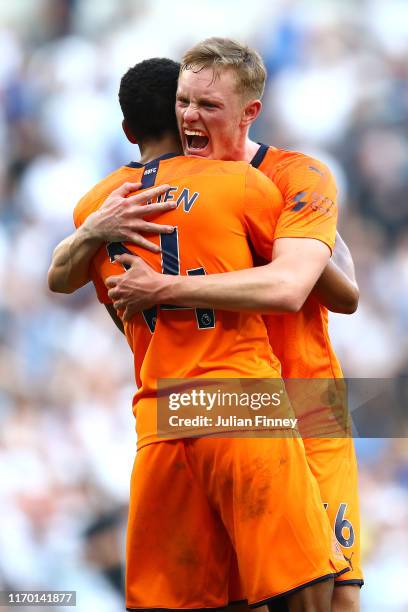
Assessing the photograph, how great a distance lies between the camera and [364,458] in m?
6.47

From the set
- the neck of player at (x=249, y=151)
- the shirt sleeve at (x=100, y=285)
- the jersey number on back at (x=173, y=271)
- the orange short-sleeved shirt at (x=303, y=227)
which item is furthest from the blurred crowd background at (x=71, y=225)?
the jersey number on back at (x=173, y=271)

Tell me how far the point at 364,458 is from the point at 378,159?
2230mm

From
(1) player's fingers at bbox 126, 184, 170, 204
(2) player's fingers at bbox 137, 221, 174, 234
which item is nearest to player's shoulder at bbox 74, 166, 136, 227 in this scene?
(1) player's fingers at bbox 126, 184, 170, 204

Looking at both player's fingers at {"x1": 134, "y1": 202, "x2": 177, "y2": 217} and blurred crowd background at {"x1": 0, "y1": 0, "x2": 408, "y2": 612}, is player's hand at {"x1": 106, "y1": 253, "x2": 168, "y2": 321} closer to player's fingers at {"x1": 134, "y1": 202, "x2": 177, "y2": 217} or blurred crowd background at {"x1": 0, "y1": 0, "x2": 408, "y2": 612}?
player's fingers at {"x1": 134, "y1": 202, "x2": 177, "y2": 217}

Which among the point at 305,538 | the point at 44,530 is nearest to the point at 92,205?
the point at 305,538

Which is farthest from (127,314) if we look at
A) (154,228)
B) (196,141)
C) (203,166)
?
(196,141)

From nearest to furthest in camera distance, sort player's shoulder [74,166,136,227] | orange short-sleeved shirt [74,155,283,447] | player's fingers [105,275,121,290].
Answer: orange short-sleeved shirt [74,155,283,447], player's fingers [105,275,121,290], player's shoulder [74,166,136,227]

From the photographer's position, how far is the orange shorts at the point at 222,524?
2.85 m

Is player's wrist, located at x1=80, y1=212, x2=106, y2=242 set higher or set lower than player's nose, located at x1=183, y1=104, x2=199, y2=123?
lower

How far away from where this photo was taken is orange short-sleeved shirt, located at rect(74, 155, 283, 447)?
296cm

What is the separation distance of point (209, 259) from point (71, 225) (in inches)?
165

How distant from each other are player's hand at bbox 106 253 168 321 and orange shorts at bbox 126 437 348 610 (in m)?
0.43

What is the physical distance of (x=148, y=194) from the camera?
3.07 metres

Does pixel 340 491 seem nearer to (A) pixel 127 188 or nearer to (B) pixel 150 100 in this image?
(A) pixel 127 188
